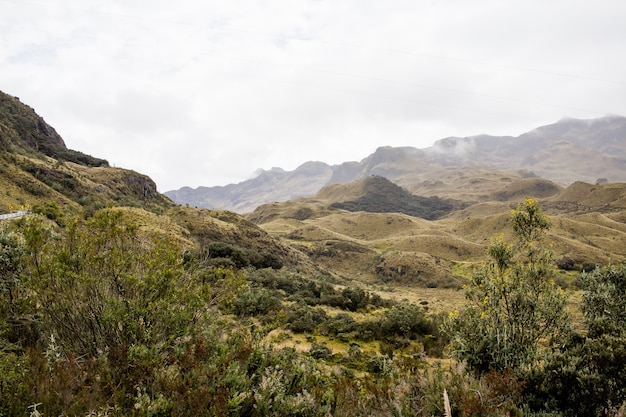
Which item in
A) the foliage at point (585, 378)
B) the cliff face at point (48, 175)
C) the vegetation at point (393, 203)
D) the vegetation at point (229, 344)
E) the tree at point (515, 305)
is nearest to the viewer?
the vegetation at point (229, 344)

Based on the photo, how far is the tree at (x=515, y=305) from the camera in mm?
6895

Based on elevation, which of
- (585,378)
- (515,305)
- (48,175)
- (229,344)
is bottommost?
(585,378)

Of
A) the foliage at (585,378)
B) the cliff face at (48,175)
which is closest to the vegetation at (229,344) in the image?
the foliage at (585,378)

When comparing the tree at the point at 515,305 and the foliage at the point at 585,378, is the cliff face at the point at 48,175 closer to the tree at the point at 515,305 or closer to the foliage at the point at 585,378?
the tree at the point at 515,305

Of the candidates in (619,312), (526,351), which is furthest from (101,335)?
(619,312)

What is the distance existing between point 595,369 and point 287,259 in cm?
3886

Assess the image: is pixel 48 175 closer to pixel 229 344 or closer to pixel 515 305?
pixel 229 344

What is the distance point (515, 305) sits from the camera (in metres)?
7.18

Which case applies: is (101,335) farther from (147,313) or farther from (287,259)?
(287,259)

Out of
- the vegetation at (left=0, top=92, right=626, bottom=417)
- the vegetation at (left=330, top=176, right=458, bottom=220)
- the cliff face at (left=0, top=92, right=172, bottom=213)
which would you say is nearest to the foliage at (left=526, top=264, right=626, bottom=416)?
the vegetation at (left=0, top=92, right=626, bottom=417)

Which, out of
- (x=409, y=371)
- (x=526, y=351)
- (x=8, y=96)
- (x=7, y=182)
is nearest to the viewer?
(x=409, y=371)

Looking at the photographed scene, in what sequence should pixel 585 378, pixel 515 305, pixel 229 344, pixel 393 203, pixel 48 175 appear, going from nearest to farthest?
pixel 585 378
pixel 229 344
pixel 515 305
pixel 48 175
pixel 393 203

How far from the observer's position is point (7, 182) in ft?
98.3

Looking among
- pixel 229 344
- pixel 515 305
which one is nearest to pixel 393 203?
pixel 515 305
